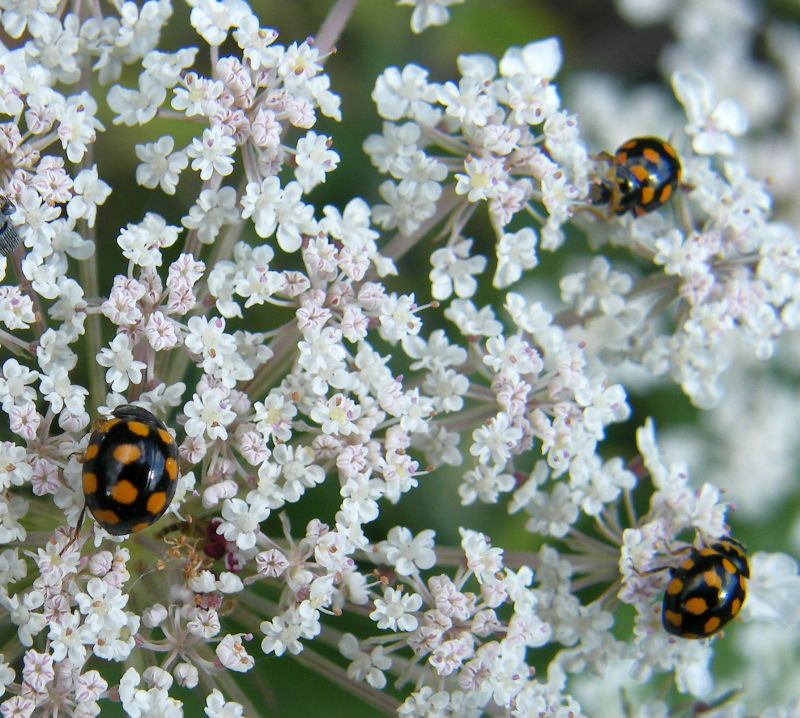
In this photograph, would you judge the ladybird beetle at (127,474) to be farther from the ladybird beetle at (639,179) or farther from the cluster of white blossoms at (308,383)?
the ladybird beetle at (639,179)

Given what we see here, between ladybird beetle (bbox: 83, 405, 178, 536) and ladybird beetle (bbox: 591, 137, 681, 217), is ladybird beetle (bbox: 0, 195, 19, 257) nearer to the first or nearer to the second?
ladybird beetle (bbox: 83, 405, 178, 536)

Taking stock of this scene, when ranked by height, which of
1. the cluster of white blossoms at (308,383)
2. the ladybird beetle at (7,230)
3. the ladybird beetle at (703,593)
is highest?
the ladybird beetle at (7,230)

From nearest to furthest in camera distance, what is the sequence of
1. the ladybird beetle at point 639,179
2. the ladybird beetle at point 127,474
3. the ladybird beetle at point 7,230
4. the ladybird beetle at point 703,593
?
the ladybird beetle at point 127,474 < the ladybird beetle at point 7,230 < the ladybird beetle at point 703,593 < the ladybird beetle at point 639,179

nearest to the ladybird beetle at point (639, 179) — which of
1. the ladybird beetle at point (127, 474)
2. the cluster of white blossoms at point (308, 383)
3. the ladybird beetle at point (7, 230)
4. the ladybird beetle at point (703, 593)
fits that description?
the cluster of white blossoms at point (308, 383)

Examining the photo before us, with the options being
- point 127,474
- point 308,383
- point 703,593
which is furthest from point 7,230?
point 703,593

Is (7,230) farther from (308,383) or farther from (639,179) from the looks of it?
(639,179)

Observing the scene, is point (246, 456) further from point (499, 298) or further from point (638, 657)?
point (499, 298)
